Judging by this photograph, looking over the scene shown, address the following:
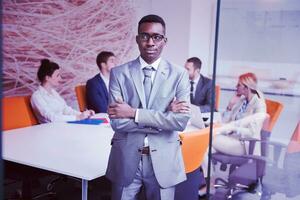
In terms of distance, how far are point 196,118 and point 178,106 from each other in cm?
69

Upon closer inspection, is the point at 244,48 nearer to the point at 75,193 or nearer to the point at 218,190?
the point at 218,190

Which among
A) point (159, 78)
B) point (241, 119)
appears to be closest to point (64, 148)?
point (159, 78)

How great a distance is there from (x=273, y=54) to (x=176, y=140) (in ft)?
4.86

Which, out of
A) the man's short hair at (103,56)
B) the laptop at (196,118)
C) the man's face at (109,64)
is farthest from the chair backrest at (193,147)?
the man's short hair at (103,56)

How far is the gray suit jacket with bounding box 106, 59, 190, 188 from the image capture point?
1.67 meters

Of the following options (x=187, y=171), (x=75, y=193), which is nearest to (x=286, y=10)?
(x=187, y=171)

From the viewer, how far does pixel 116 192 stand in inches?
67.3

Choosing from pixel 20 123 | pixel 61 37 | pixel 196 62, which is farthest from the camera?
pixel 61 37

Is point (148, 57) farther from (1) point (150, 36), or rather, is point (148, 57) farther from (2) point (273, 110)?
(2) point (273, 110)

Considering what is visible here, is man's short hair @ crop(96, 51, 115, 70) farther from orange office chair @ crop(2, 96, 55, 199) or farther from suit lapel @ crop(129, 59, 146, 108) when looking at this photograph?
suit lapel @ crop(129, 59, 146, 108)

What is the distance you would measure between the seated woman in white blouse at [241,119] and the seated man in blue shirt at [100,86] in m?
1.04

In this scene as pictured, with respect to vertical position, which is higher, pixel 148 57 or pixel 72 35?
pixel 72 35

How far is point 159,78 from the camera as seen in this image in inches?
67.8

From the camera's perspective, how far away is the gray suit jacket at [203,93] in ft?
7.15
